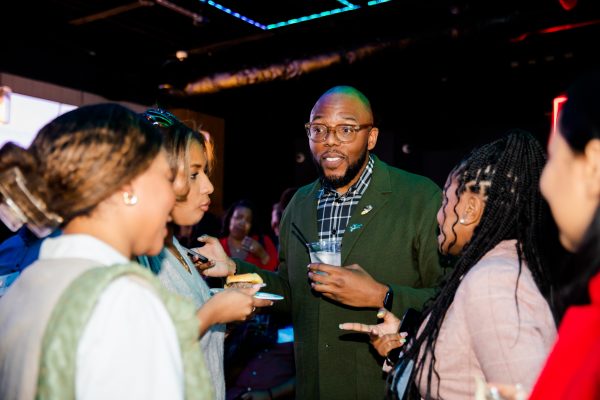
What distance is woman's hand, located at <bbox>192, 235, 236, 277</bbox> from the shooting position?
2.54m

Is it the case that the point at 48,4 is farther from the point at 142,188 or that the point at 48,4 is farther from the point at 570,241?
the point at 570,241

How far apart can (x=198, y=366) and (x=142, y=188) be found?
1.37 ft

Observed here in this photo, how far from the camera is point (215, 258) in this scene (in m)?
2.57

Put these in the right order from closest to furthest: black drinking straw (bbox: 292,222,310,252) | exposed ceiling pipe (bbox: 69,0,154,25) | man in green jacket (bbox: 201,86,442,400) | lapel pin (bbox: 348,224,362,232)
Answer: man in green jacket (bbox: 201,86,442,400) < lapel pin (bbox: 348,224,362,232) < black drinking straw (bbox: 292,222,310,252) < exposed ceiling pipe (bbox: 69,0,154,25)

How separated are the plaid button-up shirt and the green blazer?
7 cm

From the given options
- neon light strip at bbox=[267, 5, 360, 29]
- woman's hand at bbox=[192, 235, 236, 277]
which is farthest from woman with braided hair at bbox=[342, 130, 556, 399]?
neon light strip at bbox=[267, 5, 360, 29]

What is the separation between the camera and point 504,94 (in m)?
6.79

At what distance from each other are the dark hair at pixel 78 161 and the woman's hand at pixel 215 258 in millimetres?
1336

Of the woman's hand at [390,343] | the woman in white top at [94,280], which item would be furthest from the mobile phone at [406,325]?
the woman in white top at [94,280]

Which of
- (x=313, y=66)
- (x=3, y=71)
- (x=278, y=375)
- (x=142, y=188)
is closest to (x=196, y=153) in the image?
(x=142, y=188)

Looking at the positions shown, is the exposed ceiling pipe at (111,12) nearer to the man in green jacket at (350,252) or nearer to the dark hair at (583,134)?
the man in green jacket at (350,252)

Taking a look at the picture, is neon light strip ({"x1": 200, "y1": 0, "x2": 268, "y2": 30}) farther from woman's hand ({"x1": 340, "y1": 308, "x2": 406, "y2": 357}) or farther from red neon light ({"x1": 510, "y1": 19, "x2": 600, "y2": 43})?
woman's hand ({"x1": 340, "y1": 308, "x2": 406, "y2": 357})

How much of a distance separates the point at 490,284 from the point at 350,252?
1191 millimetres

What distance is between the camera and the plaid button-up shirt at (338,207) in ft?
9.27
